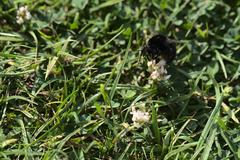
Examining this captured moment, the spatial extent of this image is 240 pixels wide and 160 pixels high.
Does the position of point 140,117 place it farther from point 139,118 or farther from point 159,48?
point 159,48

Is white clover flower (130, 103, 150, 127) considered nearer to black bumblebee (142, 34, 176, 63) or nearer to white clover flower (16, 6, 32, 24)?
black bumblebee (142, 34, 176, 63)

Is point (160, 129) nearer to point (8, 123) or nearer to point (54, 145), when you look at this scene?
point (54, 145)

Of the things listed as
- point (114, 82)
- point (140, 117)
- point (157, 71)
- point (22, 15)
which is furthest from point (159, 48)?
point (22, 15)

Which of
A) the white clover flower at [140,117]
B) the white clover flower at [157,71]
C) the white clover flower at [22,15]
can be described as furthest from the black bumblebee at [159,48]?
the white clover flower at [22,15]

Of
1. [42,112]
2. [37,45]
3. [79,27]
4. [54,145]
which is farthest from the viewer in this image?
[79,27]

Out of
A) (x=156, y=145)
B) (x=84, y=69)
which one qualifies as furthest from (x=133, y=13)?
(x=156, y=145)

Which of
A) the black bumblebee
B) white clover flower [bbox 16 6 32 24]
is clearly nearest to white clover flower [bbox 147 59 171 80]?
the black bumblebee
